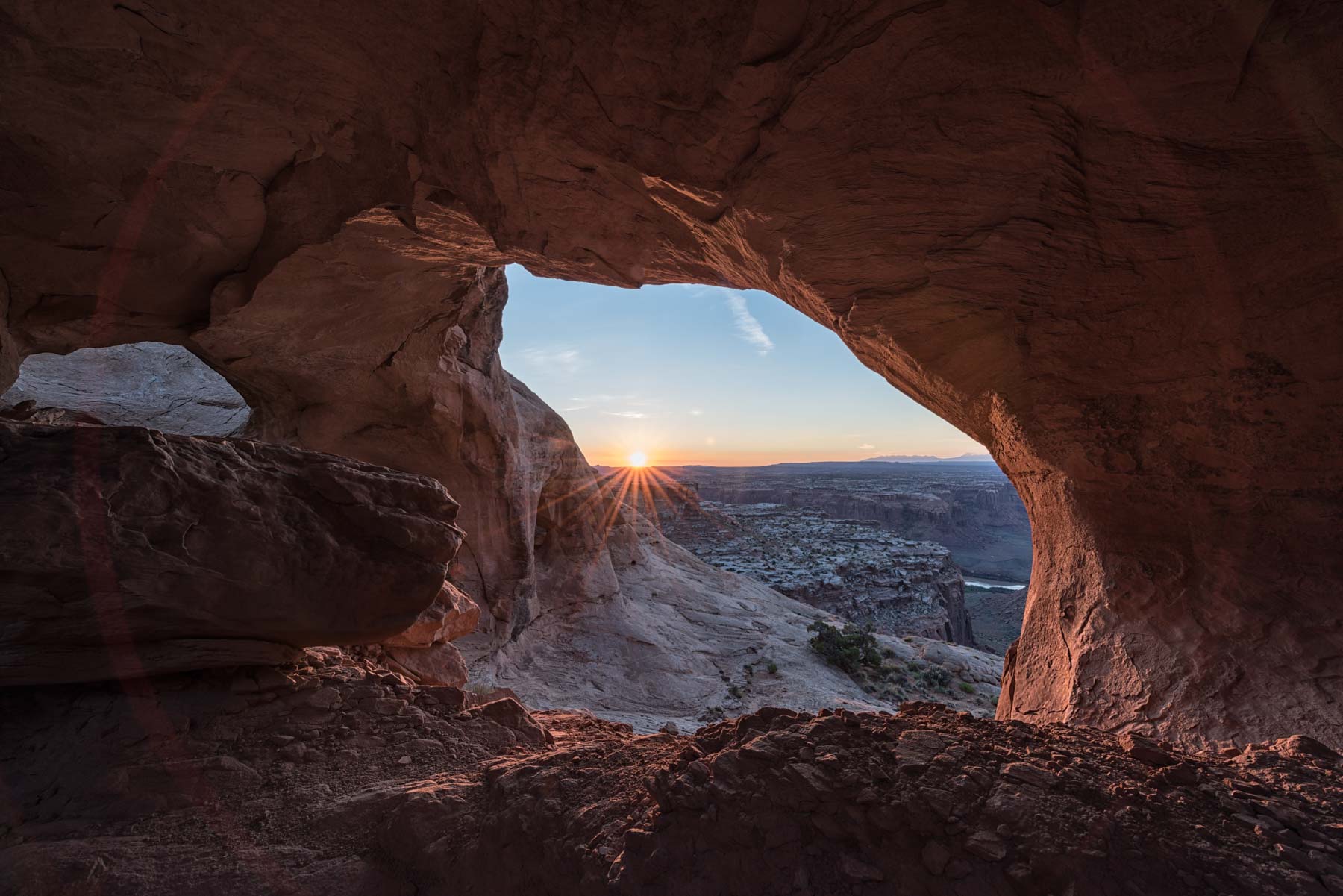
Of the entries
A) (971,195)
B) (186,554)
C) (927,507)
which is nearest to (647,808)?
(186,554)

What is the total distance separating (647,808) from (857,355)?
4.34 metres

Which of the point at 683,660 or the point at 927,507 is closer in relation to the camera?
the point at 683,660

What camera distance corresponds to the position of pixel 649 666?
506 inches

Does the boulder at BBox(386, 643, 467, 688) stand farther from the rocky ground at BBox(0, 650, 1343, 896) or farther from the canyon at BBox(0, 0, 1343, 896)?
the rocky ground at BBox(0, 650, 1343, 896)

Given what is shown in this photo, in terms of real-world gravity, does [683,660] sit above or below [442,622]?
below

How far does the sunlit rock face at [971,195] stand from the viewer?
2928mm

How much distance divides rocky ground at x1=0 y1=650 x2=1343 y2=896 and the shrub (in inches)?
493

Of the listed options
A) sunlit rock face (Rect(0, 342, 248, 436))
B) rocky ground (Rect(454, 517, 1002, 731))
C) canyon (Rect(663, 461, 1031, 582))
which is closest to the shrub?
rocky ground (Rect(454, 517, 1002, 731))

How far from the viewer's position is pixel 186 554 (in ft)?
11.7

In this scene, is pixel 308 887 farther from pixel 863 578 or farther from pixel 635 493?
pixel 863 578

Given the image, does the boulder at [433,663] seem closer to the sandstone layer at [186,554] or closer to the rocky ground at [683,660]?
the sandstone layer at [186,554]

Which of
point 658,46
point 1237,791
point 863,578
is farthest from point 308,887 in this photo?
point 863,578

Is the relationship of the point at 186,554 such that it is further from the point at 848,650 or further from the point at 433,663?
the point at 848,650

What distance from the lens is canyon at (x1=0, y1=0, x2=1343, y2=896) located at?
2410 millimetres
